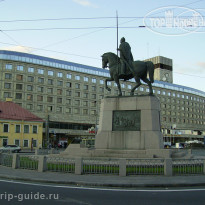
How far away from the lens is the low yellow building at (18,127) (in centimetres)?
5600

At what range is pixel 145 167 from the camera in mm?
14820

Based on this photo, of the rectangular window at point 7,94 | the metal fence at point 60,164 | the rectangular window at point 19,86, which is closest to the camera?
the metal fence at point 60,164

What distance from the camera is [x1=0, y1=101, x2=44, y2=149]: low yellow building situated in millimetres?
56000

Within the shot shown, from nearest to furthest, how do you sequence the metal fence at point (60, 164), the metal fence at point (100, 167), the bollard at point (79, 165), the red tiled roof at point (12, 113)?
the metal fence at point (100, 167)
the bollard at point (79, 165)
the metal fence at point (60, 164)
the red tiled roof at point (12, 113)

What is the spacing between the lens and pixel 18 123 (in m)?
57.7

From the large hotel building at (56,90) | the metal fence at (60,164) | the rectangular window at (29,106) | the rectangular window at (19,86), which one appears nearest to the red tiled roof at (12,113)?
the large hotel building at (56,90)

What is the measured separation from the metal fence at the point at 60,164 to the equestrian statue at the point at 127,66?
340 inches

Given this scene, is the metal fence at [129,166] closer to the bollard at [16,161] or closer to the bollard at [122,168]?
the bollard at [122,168]

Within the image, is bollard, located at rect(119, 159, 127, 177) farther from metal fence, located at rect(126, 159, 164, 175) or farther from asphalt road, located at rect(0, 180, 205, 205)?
asphalt road, located at rect(0, 180, 205, 205)

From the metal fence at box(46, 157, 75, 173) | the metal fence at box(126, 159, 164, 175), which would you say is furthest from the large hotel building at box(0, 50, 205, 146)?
the metal fence at box(126, 159, 164, 175)

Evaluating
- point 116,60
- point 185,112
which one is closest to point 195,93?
point 185,112

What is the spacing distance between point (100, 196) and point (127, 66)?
45.4ft

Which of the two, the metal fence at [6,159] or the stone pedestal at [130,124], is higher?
the stone pedestal at [130,124]

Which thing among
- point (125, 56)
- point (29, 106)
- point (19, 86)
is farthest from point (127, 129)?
point (19, 86)
